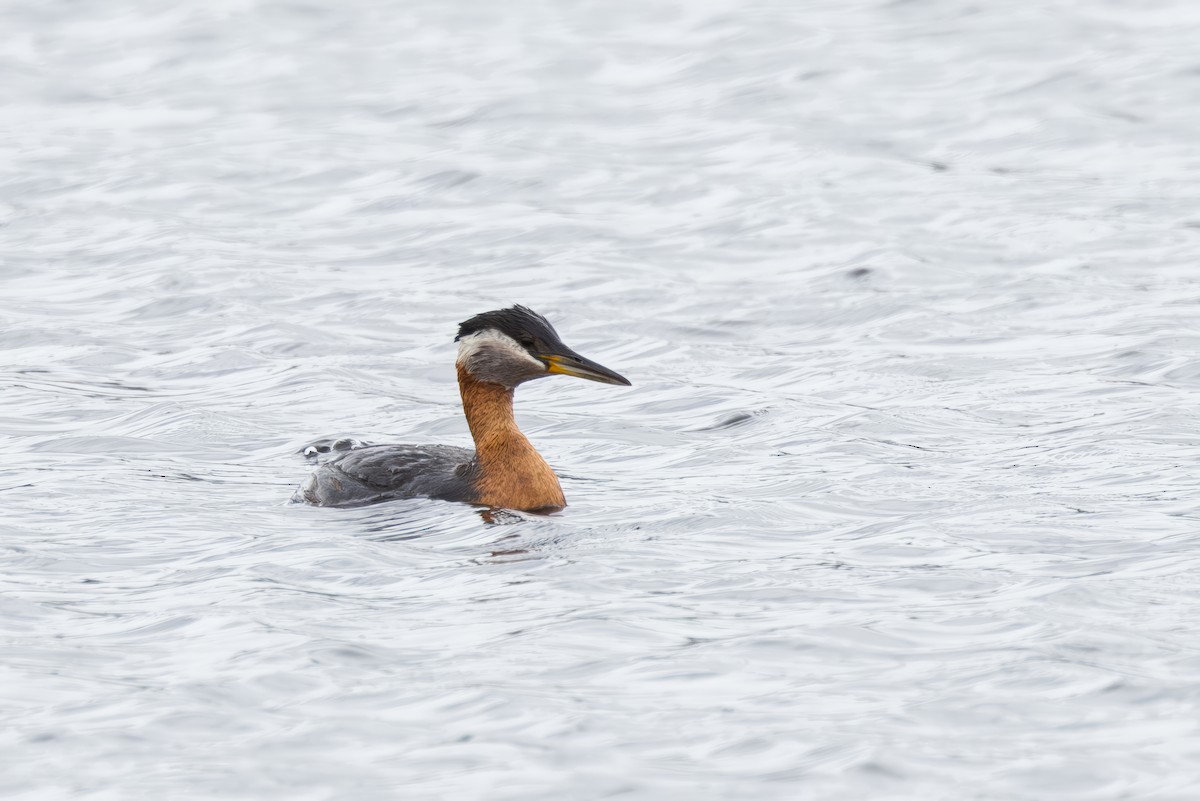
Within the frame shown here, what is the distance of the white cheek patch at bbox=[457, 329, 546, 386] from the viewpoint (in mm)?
12305

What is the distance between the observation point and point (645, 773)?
762 centimetres

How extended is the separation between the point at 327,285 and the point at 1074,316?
22.0 feet

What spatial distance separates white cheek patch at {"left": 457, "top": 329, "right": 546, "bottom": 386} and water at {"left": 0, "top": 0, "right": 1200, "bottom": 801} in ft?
2.75

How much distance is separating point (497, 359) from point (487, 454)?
0.64 m

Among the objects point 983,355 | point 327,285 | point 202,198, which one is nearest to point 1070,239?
point 983,355

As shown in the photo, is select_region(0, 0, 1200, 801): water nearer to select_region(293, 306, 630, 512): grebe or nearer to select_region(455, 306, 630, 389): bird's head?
select_region(293, 306, 630, 512): grebe

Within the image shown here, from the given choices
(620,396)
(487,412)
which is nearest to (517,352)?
(487,412)

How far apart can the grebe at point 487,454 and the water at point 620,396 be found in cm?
27

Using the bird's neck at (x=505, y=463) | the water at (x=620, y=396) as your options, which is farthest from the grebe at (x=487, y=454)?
the water at (x=620, y=396)

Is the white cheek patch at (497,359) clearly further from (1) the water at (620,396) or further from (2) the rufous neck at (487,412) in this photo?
(1) the water at (620,396)

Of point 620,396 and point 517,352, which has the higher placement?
point 517,352

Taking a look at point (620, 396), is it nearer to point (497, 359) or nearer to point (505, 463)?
point (497, 359)

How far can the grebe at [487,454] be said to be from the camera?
11992 mm

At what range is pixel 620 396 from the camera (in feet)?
49.1
